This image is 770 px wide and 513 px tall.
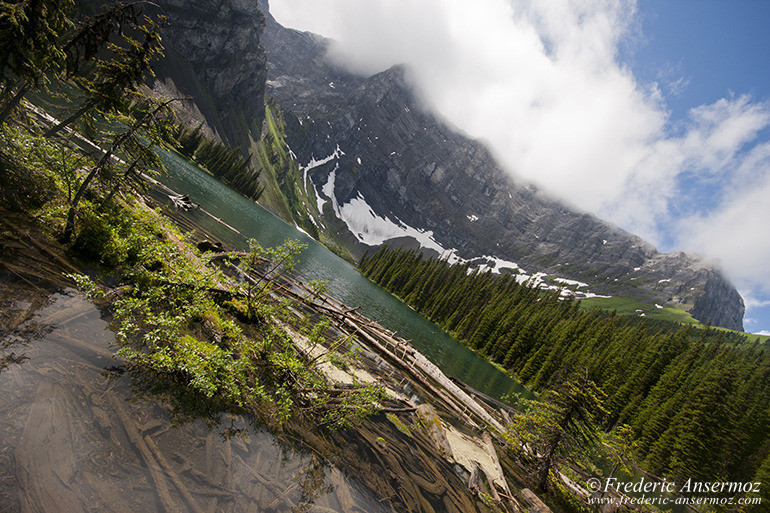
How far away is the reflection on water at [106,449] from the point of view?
14.0 feet

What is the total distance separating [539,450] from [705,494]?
4427 centimetres

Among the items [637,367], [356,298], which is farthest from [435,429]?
[637,367]

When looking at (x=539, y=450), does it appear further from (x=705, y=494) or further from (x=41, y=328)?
(x=705, y=494)

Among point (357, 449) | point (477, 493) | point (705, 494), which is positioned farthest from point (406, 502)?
point (705, 494)

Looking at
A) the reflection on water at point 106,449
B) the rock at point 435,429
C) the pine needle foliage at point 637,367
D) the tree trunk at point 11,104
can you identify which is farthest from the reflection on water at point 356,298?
the reflection on water at point 106,449

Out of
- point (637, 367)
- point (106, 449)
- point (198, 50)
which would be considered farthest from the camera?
point (198, 50)

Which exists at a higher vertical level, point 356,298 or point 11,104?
point 11,104

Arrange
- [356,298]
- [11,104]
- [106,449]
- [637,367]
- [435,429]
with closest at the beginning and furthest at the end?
[106,449]
[11,104]
[435,429]
[356,298]
[637,367]

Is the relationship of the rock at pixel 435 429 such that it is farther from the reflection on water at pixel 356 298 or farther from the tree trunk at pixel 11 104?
the tree trunk at pixel 11 104

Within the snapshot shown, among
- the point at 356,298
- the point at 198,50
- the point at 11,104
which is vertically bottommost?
the point at 356,298

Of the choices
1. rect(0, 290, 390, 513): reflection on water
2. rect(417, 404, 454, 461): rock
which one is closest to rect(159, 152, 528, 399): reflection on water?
rect(417, 404, 454, 461): rock

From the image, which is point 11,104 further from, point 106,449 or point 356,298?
point 356,298

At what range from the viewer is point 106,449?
500cm

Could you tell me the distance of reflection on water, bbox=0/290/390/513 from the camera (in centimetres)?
427
